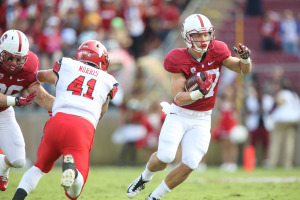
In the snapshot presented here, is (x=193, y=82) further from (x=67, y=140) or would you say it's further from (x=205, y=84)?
(x=67, y=140)

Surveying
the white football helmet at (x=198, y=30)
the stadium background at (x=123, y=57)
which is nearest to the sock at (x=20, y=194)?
the white football helmet at (x=198, y=30)

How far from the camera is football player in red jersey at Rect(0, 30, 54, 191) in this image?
19.6 ft

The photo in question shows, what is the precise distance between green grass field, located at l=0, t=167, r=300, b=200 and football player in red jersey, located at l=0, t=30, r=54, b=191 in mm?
547

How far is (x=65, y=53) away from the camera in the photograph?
13531mm

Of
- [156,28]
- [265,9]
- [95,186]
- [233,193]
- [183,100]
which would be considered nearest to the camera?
[183,100]

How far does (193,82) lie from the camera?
235 inches

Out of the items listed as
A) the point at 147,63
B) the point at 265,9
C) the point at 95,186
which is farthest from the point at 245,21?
the point at 95,186

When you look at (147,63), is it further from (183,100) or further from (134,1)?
(183,100)

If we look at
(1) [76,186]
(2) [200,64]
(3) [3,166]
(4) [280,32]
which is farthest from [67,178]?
(4) [280,32]

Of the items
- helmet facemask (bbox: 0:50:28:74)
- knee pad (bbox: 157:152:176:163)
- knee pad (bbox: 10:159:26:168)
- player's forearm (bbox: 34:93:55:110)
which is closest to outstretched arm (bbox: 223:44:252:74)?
knee pad (bbox: 157:152:176:163)

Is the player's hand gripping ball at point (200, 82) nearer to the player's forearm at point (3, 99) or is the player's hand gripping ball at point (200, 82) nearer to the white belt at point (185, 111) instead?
the white belt at point (185, 111)

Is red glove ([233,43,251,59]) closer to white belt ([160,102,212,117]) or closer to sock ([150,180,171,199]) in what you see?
white belt ([160,102,212,117])

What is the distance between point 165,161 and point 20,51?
2004mm

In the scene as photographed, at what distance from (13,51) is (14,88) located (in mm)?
571
